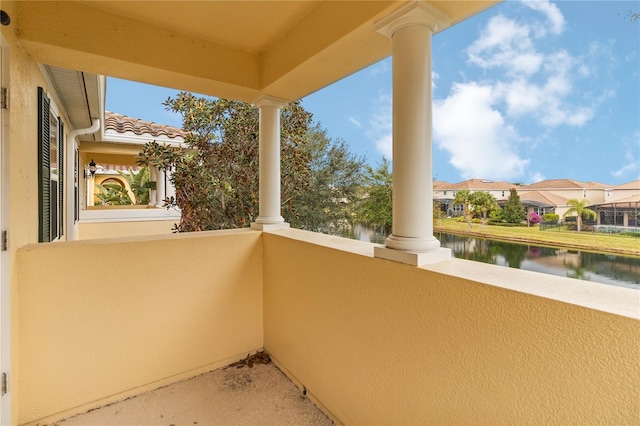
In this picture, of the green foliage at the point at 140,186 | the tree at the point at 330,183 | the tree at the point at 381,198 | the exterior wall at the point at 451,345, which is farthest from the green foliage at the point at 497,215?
A: the green foliage at the point at 140,186

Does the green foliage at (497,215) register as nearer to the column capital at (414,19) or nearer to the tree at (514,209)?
the tree at (514,209)

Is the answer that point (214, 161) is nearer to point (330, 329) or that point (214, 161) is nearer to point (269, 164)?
point (269, 164)

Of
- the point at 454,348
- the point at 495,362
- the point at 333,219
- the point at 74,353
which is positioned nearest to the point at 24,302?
the point at 74,353

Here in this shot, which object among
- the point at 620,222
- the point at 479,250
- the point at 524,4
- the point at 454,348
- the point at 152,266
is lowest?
the point at 454,348

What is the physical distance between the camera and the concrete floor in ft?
6.73

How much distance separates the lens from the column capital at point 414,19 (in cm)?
154

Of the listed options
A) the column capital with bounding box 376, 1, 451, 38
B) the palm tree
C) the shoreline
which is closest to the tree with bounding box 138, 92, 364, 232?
the column capital with bounding box 376, 1, 451, 38

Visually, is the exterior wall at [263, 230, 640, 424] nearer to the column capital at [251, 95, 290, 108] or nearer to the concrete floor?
the concrete floor

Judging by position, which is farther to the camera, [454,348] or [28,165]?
[28,165]

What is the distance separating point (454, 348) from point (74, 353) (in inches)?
94.7

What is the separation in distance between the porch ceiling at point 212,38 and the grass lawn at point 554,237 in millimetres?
1148

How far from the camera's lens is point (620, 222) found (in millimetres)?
1169

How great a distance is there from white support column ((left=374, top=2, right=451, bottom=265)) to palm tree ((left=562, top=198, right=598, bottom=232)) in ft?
1.86

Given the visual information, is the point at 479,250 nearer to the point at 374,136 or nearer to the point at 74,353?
the point at 374,136
